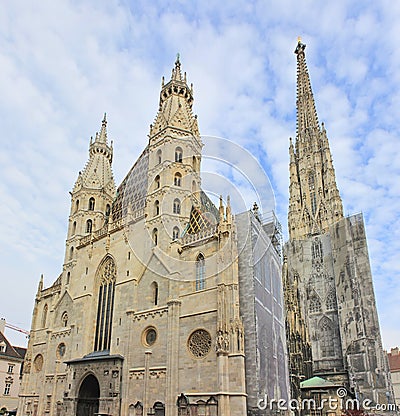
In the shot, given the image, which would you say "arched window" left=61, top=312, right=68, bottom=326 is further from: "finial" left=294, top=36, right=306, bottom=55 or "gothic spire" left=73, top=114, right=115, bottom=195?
"finial" left=294, top=36, right=306, bottom=55

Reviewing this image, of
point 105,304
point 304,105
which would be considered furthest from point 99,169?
point 304,105

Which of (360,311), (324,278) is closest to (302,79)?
(324,278)

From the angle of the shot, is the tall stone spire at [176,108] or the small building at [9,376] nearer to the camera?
the tall stone spire at [176,108]

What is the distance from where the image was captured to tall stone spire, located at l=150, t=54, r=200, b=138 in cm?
3231

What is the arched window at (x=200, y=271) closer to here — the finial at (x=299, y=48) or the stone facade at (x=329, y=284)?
the stone facade at (x=329, y=284)

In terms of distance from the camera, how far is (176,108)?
3344 cm

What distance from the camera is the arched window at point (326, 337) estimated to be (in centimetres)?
4359

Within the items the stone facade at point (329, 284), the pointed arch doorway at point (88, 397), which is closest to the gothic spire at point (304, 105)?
the stone facade at point (329, 284)

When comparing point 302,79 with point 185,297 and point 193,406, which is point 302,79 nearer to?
point 185,297

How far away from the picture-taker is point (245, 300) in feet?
77.0

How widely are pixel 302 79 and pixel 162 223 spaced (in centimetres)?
5409

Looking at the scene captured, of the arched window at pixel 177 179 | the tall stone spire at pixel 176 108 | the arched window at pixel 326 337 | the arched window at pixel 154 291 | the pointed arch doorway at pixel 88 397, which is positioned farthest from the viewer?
the arched window at pixel 326 337

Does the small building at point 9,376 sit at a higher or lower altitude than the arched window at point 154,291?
lower

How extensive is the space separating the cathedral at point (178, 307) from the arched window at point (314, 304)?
0.12m
